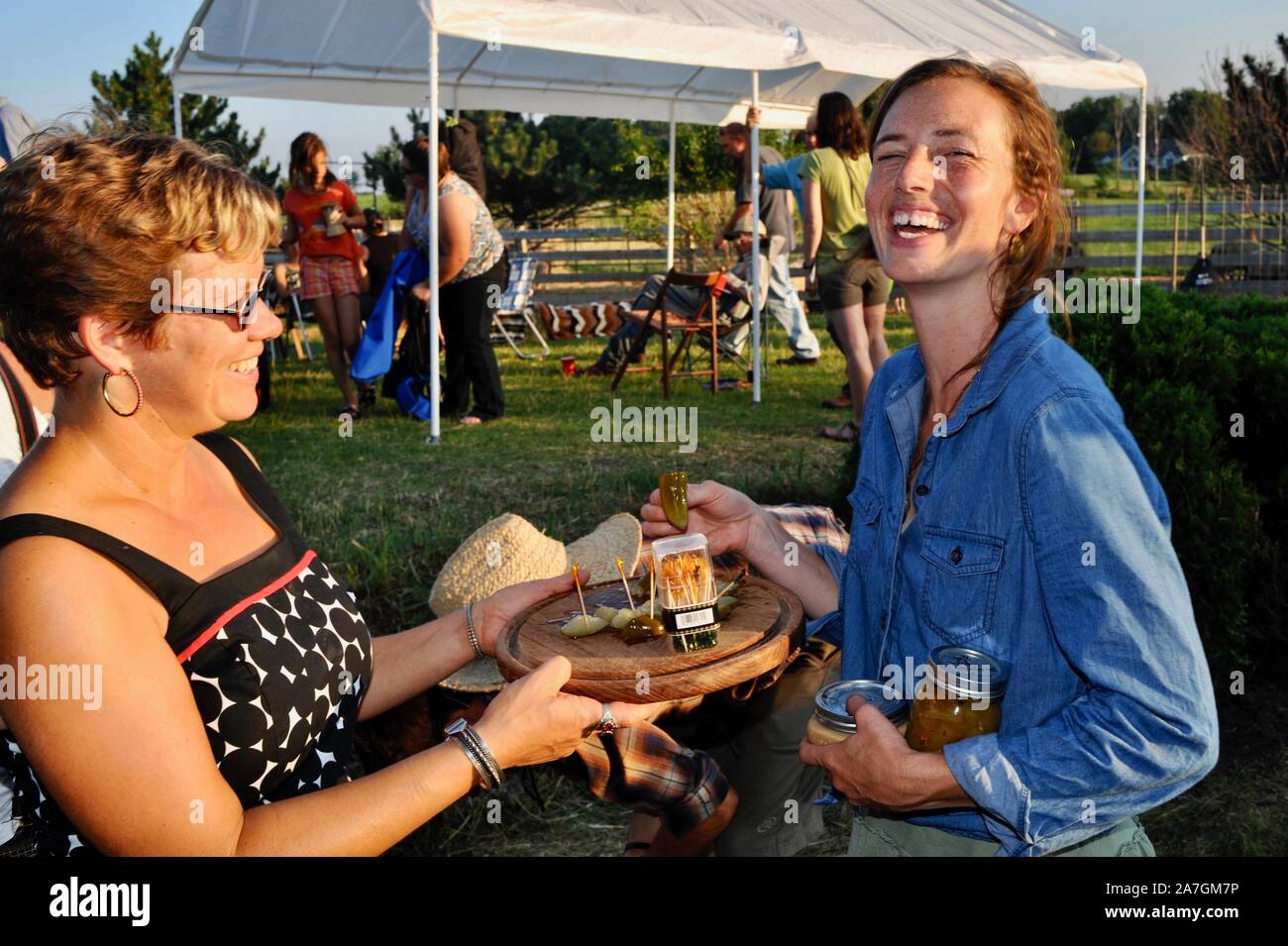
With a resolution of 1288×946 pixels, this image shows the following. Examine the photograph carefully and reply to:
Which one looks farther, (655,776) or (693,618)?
(655,776)

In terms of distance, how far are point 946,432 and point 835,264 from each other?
21.4 ft

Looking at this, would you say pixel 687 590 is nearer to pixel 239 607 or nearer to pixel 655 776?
pixel 655 776

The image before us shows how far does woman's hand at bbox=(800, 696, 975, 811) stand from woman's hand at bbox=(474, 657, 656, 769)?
0.53 m

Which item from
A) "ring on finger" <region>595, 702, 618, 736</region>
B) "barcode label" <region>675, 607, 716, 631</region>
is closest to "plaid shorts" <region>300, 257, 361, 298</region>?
"barcode label" <region>675, 607, 716, 631</region>

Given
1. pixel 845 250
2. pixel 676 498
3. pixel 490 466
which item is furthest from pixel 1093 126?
pixel 676 498

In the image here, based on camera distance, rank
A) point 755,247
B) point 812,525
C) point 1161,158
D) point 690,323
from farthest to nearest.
A: point 1161,158
point 690,323
point 755,247
point 812,525

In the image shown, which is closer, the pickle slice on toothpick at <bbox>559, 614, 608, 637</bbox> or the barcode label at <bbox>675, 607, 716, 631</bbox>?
the barcode label at <bbox>675, 607, 716, 631</bbox>

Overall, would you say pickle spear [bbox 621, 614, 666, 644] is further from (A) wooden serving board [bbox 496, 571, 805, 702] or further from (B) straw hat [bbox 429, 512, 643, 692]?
(B) straw hat [bbox 429, 512, 643, 692]

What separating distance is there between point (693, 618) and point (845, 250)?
6284 mm

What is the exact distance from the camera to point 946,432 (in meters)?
1.87

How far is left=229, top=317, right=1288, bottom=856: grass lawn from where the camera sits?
397 cm

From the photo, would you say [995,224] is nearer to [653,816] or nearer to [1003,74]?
[1003,74]

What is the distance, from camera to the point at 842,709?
6.01 feet
